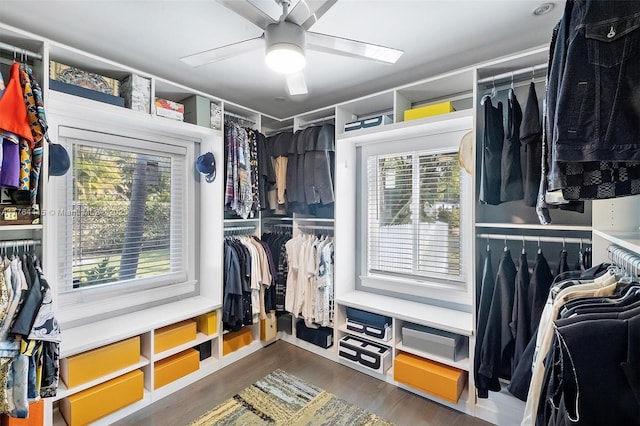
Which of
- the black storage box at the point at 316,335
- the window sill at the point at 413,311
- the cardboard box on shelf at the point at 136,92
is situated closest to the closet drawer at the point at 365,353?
the black storage box at the point at 316,335

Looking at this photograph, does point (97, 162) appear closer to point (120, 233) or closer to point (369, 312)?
point (120, 233)

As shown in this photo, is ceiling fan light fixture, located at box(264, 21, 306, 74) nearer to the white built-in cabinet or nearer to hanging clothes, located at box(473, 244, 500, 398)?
the white built-in cabinet

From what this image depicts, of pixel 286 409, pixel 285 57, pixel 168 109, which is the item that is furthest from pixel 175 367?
pixel 285 57

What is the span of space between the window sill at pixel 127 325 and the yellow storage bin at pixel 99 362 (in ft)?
0.22

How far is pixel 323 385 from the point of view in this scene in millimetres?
2529

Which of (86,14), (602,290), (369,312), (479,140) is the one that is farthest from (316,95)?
(602,290)

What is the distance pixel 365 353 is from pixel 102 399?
1934 millimetres

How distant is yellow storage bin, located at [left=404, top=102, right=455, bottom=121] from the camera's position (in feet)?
7.45

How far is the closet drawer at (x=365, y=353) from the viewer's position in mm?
2557

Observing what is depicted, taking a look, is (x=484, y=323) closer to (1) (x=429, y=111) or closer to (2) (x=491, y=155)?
(2) (x=491, y=155)

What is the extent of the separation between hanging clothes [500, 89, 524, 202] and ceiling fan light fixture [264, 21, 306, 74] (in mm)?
1390

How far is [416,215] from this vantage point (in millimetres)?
2807

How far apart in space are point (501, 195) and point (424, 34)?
1.13 metres

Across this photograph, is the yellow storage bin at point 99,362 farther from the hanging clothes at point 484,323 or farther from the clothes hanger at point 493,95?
the clothes hanger at point 493,95
